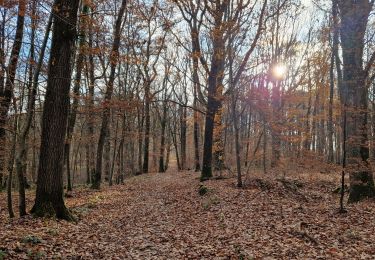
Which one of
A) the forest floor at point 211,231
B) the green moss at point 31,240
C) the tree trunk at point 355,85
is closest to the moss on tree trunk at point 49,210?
the forest floor at point 211,231

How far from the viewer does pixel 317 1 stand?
1384 cm

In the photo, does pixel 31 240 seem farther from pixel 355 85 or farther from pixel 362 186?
pixel 355 85

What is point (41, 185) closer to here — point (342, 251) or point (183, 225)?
point (183, 225)

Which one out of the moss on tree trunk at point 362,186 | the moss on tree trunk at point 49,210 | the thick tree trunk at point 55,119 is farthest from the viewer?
the moss on tree trunk at point 362,186

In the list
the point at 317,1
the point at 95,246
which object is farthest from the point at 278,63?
the point at 95,246

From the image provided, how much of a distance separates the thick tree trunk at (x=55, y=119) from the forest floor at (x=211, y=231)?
696mm

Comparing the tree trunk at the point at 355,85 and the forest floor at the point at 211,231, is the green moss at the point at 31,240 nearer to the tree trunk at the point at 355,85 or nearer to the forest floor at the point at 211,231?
the forest floor at the point at 211,231

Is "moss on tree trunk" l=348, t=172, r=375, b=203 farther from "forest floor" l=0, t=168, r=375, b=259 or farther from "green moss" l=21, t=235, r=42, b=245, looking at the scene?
"green moss" l=21, t=235, r=42, b=245

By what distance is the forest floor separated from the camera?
20.3 feet

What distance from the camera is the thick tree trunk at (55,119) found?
340 inches

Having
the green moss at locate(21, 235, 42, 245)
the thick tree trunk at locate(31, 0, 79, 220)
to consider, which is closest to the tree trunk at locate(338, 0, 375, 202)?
the thick tree trunk at locate(31, 0, 79, 220)

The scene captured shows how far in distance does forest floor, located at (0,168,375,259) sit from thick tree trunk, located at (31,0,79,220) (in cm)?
70

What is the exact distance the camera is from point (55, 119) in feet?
28.7

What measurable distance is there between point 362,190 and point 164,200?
7.75m
